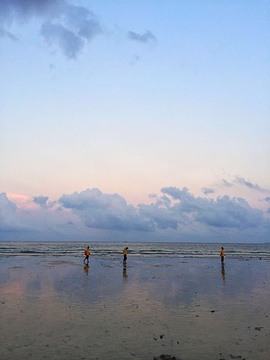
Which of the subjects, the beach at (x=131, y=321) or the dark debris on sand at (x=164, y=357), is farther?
the beach at (x=131, y=321)

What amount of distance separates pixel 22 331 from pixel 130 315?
17.1 feet

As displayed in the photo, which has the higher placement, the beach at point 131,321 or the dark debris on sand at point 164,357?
the dark debris on sand at point 164,357

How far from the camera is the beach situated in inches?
402

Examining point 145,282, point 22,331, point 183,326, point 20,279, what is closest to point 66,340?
point 22,331

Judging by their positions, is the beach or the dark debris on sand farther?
the beach

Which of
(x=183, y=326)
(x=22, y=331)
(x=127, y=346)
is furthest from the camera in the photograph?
(x=183, y=326)

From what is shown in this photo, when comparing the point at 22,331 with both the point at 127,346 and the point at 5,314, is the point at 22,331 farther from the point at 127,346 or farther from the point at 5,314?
the point at 127,346

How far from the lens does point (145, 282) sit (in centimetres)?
2462

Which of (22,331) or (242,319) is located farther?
(242,319)

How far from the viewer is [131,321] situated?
13.6 m

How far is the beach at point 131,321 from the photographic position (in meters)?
10.2

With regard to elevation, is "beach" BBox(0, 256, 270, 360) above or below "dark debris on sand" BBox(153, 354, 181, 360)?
below

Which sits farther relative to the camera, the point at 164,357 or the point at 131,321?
the point at 131,321

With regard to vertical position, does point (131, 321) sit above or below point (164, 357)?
below
